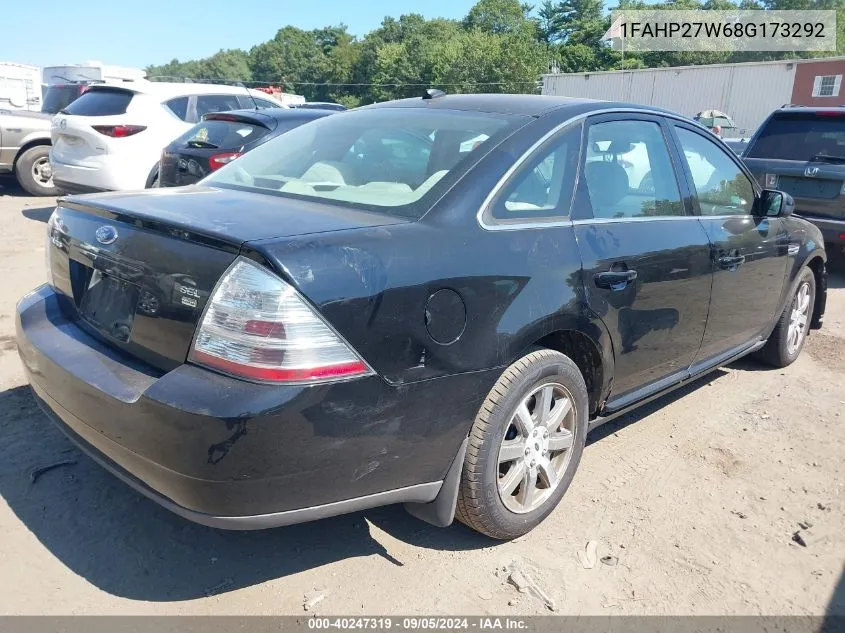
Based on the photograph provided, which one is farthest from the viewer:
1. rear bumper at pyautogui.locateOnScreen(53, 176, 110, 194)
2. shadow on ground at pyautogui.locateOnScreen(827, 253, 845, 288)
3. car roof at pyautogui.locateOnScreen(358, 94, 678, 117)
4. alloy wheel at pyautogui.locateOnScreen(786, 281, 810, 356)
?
rear bumper at pyautogui.locateOnScreen(53, 176, 110, 194)

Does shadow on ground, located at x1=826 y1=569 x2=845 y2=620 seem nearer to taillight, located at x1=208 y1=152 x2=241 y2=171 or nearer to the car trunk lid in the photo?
the car trunk lid

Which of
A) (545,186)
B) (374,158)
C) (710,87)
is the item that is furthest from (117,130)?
(710,87)

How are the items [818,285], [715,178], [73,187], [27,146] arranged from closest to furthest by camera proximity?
[715,178] → [818,285] → [73,187] → [27,146]

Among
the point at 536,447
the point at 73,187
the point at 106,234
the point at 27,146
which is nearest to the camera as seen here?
the point at 106,234

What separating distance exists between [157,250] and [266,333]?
0.54 meters

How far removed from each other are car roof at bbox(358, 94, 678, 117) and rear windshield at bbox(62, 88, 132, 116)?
642 centimetres

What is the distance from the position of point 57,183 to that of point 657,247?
8.01 m

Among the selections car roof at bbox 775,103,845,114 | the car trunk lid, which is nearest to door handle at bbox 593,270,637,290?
the car trunk lid

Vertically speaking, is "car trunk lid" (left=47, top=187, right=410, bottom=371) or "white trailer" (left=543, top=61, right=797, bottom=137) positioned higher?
"white trailer" (left=543, top=61, right=797, bottom=137)

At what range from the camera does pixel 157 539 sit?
8.92ft

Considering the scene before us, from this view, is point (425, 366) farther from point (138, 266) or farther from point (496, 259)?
point (138, 266)

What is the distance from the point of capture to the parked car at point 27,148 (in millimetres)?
10234

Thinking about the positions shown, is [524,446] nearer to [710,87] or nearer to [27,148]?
[27,148]

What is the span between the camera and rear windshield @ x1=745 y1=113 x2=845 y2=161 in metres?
7.10
